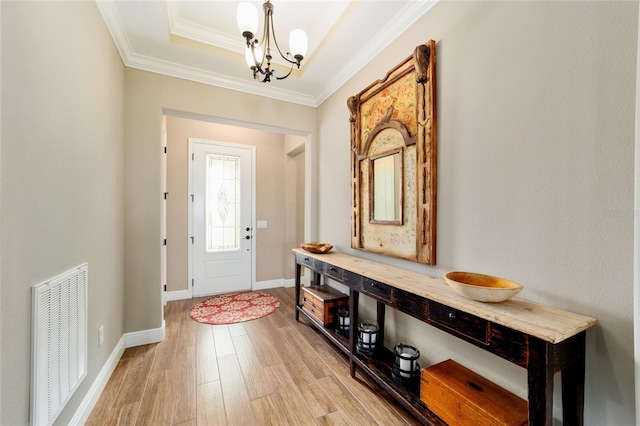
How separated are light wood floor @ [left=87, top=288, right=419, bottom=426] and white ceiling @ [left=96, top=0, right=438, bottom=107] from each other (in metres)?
2.77

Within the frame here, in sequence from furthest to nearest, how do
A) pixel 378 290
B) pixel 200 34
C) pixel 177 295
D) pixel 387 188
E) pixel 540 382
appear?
pixel 177 295 < pixel 200 34 < pixel 387 188 < pixel 378 290 < pixel 540 382

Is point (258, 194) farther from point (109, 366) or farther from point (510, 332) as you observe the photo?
point (510, 332)

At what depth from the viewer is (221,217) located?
4.07 meters

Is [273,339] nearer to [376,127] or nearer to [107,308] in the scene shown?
[107,308]

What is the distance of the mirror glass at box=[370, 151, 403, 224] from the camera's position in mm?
2033

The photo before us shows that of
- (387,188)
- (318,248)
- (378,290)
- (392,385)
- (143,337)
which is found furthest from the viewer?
(318,248)

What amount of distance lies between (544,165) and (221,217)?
391cm

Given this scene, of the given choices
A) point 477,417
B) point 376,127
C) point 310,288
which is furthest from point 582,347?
point 310,288

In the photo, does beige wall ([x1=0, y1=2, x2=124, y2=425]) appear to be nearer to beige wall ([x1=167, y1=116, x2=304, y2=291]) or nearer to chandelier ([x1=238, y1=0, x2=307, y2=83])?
chandelier ([x1=238, y1=0, x2=307, y2=83])

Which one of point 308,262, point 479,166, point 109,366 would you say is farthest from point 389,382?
point 109,366

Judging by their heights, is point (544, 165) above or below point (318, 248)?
above

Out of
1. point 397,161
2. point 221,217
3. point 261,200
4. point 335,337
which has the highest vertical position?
point 397,161

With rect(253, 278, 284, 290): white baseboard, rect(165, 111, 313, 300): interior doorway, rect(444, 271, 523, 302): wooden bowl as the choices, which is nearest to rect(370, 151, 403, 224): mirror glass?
rect(444, 271, 523, 302): wooden bowl

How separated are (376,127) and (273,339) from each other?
230cm
